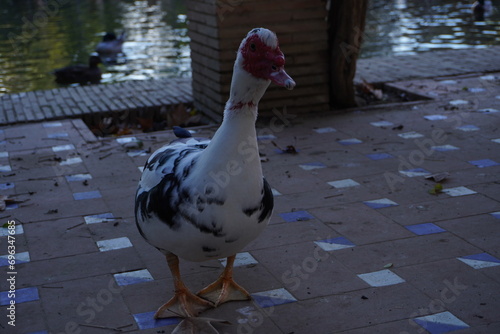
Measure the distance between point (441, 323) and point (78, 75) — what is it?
9.13 metres

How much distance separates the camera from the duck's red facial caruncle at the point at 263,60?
10.7ft

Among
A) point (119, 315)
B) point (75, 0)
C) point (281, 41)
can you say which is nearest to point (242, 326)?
point (119, 315)

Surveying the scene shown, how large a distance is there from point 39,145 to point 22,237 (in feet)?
8.03

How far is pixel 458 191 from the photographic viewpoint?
5445 mm

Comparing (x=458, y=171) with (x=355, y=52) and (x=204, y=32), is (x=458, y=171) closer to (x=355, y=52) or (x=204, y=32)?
(x=355, y=52)

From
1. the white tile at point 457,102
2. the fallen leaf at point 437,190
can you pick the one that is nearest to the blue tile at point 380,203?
the fallen leaf at point 437,190

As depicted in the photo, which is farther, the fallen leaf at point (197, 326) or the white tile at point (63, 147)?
the white tile at point (63, 147)

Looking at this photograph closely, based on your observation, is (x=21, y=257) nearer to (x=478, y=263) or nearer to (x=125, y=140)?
(x=125, y=140)

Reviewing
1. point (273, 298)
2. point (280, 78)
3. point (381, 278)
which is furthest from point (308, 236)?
point (280, 78)

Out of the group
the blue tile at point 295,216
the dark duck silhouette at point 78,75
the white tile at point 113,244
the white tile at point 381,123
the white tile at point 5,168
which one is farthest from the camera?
the dark duck silhouette at point 78,75

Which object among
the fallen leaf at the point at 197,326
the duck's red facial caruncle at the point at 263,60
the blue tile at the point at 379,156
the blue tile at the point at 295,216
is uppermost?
the duck's red facial caruncle at the point at 263,60

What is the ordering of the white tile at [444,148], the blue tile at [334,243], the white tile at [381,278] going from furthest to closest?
the white tile at [444,148] → the blue tile at [334,243] → the white tile at [381,278]

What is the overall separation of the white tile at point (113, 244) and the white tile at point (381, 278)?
1.70m

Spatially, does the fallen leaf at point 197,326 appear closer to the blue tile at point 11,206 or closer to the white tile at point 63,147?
the blue tile at point 11,206
